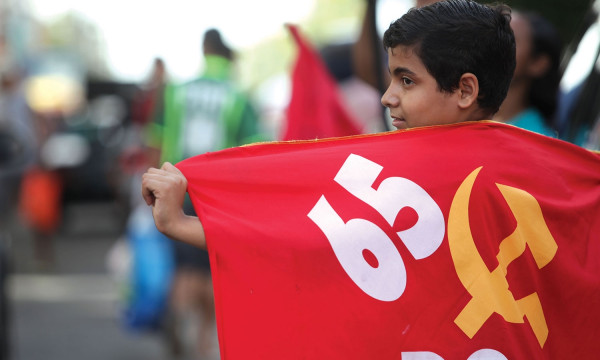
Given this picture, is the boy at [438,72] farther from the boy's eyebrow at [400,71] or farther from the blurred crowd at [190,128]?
the blurred crowd at [190,128]

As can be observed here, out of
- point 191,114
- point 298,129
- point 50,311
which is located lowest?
point 50,311

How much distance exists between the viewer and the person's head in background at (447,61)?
2.42m

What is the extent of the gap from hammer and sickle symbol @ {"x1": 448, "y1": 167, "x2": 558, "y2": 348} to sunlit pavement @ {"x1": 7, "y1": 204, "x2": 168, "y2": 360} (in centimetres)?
413

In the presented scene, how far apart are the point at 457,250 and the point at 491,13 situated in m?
0.58

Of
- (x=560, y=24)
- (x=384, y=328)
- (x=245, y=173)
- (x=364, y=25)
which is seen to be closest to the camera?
(x=384, y=328)

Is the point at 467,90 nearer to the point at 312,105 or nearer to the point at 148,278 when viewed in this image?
the point at 312,105

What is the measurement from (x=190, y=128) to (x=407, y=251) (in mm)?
4410

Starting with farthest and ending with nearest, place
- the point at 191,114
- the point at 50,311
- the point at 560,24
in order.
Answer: the point at 50,311, the point at 191,114, the point at 560,24

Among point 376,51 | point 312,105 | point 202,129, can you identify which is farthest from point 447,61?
point 202,129

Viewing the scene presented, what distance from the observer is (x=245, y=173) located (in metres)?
2.58

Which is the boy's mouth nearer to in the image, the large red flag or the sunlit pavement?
the large red flag

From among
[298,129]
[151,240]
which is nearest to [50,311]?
[151,240]

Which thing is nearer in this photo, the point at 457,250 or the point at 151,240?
the point at 457,250

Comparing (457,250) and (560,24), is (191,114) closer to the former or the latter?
(560,24)
